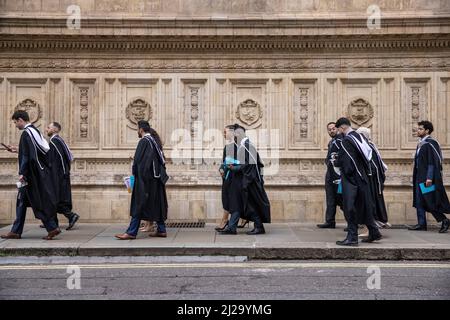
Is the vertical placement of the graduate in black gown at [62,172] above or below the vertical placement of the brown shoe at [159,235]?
above

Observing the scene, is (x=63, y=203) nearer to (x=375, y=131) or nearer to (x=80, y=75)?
(x=80, y=75)

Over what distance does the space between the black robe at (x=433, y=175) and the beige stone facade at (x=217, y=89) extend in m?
1.49

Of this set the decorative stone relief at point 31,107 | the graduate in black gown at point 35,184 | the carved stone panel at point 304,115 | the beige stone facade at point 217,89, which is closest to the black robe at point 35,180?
the graduate in black gown at point 35,184

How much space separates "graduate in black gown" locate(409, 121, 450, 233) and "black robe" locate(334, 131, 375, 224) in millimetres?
2446

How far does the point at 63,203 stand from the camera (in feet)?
39.0

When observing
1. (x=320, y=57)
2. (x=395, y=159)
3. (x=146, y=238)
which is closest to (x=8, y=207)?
(x=146, y=238)

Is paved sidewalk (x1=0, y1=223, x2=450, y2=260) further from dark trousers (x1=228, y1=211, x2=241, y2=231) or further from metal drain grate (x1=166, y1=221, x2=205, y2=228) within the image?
metal drain grate (x1=166, y1=221, x2=205, y2=228)

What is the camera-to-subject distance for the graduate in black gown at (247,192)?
444 inches

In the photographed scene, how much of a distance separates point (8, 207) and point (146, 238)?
14.4 ft

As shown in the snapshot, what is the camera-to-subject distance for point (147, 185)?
34.9ft

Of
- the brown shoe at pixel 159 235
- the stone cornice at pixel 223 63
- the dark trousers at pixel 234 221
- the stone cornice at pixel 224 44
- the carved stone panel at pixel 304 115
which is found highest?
the stone cornice at pixel 224 44

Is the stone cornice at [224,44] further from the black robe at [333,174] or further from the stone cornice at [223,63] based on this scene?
the black robe at [333,174]

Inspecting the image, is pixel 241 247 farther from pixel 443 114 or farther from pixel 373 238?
pixel 443 114

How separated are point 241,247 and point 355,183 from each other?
2.21m
